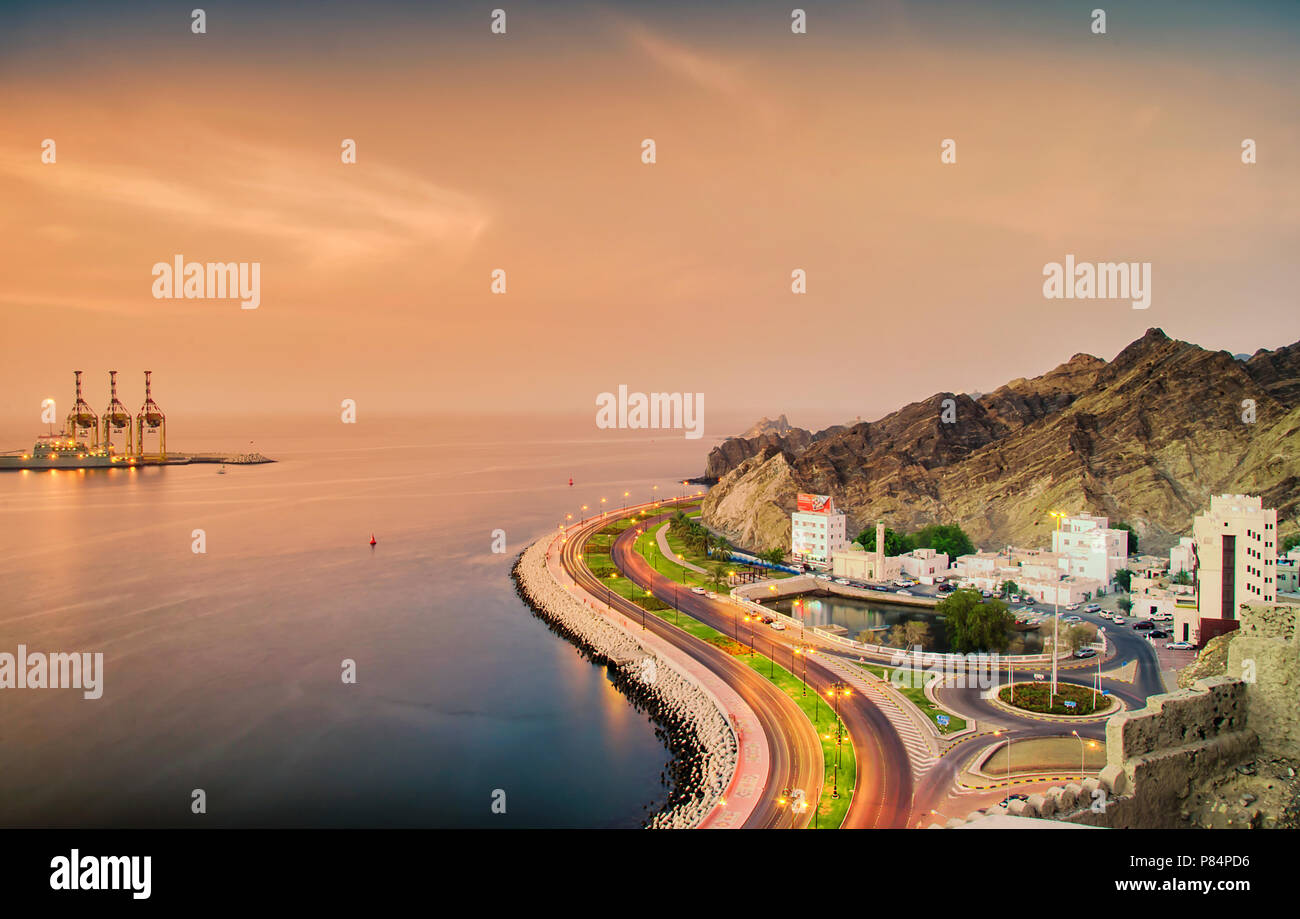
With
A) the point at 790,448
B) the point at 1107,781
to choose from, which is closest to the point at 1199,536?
the point at 1107,781

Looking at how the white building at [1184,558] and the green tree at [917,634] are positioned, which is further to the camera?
the white building at [1184,558]

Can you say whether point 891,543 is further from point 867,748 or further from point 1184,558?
point 867,748

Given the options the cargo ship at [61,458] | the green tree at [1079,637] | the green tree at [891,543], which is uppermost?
the cargo ship at [61,458]

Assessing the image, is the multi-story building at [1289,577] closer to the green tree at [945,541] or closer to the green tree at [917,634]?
the green tree at [917,634]

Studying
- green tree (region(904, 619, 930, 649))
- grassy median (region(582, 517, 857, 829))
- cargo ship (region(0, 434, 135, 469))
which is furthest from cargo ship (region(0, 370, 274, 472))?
green tree (region(904, 619, 930, 649))

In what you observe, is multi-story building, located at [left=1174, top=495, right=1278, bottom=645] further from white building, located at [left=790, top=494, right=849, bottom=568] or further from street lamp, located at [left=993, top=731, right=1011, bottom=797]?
white building, located at [left=790, top=494, right=849, bottom=568]

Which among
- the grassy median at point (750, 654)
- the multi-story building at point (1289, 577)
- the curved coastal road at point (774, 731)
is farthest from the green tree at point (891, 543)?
the multi-story building at point (1289, 577)
